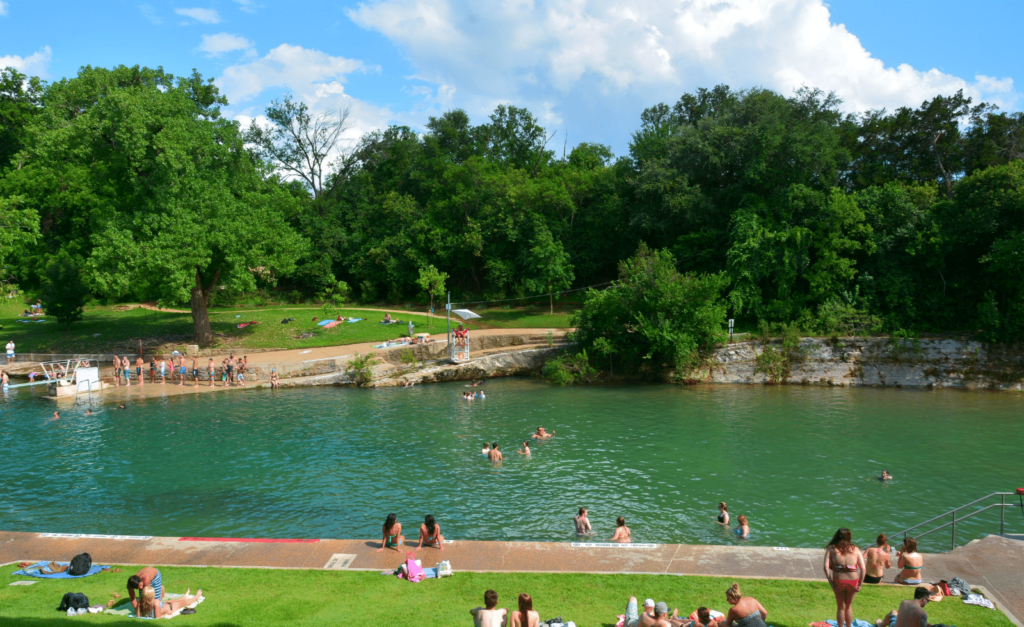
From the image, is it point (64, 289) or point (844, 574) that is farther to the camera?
point (64, 289)

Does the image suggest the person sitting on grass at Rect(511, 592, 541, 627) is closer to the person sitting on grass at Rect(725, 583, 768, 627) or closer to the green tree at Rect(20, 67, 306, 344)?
the person sitting on grass at Rect(725, 583, 768, 627)

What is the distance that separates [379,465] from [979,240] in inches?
1386

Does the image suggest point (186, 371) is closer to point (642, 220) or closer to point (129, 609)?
point (129, 609)

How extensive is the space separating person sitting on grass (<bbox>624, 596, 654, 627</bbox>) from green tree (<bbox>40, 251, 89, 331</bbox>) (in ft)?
145

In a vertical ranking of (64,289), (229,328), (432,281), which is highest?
(432,281)

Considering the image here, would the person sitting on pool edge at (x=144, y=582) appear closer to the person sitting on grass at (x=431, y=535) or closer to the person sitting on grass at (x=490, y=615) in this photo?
the person sitting on grass at (x=431, y=535)

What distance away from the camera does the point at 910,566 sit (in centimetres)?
1079

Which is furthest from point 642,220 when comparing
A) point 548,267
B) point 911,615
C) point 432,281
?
point 911,615

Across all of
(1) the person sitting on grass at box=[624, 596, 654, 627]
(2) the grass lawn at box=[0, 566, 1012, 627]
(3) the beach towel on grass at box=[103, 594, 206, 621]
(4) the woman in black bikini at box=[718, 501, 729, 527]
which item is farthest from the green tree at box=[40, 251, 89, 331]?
(1) the person sitting on grass at box=[624, 596, 654, 627]

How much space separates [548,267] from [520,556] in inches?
1328

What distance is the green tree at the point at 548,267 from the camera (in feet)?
148

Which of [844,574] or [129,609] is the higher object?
[844,574]

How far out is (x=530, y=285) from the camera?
45.2 m

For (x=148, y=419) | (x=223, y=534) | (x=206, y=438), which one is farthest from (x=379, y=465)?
(x=148, y=419)
